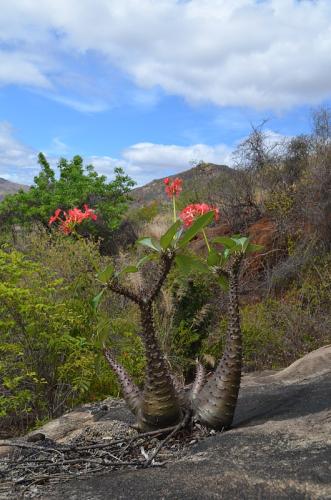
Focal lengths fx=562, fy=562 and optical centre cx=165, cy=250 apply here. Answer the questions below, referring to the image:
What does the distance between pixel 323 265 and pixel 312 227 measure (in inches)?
56.7

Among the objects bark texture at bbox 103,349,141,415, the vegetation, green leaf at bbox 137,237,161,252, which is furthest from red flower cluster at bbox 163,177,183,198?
bark texture at bbox 103,349,141,415

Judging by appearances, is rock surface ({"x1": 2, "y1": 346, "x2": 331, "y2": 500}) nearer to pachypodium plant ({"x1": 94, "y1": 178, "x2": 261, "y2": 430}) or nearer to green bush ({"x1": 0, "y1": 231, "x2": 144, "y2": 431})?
pachypodium plant ({"x1": 94, "y1": 178, "x2": 261, "y2": 430})

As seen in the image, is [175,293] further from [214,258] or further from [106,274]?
[106,274]

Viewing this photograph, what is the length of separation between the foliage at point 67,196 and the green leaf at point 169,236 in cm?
1461

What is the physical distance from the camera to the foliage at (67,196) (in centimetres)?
1791

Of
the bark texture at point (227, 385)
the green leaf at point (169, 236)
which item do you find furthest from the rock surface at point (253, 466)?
the green leaf at point (169, 236)

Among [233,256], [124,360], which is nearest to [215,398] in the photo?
[233,256]

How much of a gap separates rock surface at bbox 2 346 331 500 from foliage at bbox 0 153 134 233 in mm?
14471

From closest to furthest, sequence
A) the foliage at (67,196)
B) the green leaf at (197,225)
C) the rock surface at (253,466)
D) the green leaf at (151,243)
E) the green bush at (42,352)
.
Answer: the rock surface at (253,466)
the green leaf at (197,225)
the green leaf at (151,243)
the green bush at (42,352)
the foliage at (67,196)

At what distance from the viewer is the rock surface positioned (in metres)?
2.21

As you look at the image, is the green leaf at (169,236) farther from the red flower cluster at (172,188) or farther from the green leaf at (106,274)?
the red flower cluster at (172,188)

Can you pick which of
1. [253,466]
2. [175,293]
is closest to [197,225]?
[253,466]

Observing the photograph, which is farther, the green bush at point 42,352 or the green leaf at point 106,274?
the green bush at point 42,352

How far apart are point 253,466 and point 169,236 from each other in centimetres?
117
